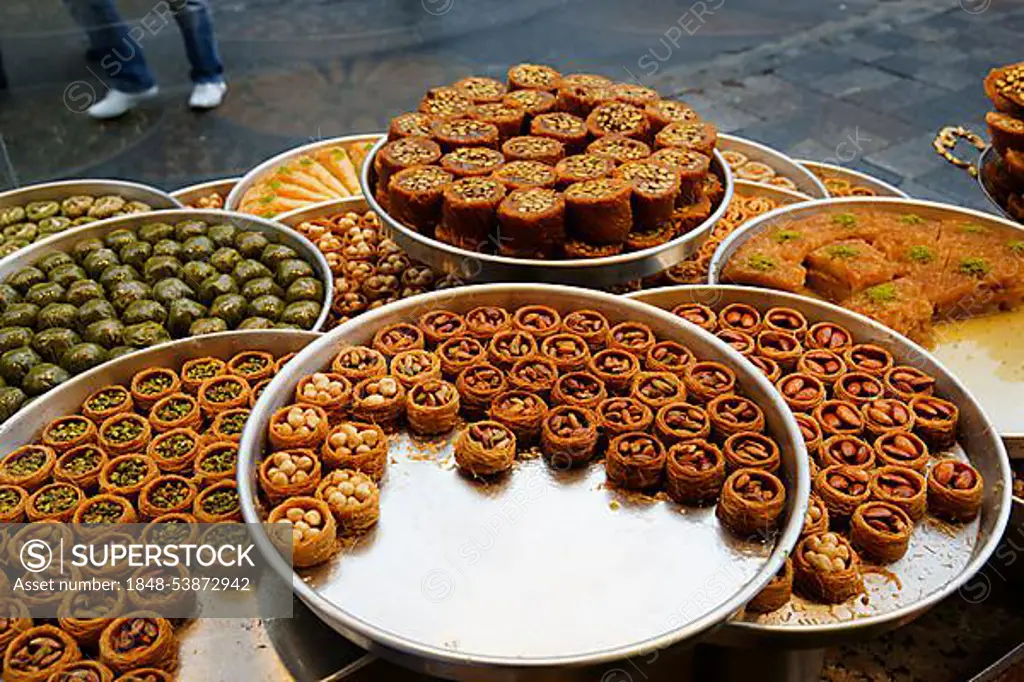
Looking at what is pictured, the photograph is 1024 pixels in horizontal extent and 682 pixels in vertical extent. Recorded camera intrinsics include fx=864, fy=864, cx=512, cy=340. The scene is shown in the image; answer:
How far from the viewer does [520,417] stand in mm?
2084

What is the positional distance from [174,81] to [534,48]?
10.4 ft

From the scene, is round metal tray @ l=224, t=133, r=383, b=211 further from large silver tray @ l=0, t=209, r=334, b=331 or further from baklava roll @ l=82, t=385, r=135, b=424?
baklava roll @ l=82, t=385, r=135, b=424

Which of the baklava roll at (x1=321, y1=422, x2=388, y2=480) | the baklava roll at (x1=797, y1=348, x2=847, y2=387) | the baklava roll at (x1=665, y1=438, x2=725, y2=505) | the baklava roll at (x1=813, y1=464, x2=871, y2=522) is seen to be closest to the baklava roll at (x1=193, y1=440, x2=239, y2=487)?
the baklava roll at (x1=321, y1=422, x2=388, y2=480)

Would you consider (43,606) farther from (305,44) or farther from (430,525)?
(305,44)

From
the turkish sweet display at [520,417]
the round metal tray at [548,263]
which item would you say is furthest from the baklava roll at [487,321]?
the round metal tray at [548,263]

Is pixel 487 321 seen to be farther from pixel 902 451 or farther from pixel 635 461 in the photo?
pixel 902 451

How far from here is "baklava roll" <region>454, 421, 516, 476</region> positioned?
198cm

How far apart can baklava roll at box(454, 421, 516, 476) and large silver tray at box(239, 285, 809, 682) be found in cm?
4

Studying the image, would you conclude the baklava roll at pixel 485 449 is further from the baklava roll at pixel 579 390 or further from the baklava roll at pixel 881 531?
the baklava roll at pixel 881 531

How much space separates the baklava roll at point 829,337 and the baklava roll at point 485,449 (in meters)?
1.02

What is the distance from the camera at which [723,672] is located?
222cm

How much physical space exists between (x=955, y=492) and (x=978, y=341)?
37.7 inches

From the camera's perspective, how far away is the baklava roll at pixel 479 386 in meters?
2.17

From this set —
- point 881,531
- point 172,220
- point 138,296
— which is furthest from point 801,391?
point 172,220
